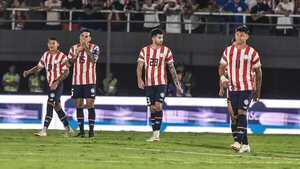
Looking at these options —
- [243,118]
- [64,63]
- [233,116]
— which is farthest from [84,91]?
[243,118]

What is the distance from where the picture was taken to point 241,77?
17.6 m

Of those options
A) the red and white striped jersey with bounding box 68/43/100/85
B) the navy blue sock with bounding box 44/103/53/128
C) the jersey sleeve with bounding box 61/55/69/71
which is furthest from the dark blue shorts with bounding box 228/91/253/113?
the navy blue sock with bounding box 44/103/53/128

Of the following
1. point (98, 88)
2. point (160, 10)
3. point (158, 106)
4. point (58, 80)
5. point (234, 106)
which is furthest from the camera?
point (98, 88)

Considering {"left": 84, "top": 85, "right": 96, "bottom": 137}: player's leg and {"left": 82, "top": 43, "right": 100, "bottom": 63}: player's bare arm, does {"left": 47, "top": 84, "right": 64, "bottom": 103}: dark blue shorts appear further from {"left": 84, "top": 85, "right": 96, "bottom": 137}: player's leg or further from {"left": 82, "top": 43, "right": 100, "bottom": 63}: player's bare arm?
{"left": 82, "top": 43, "right": 100, "bottom": 63}: player's bare arm

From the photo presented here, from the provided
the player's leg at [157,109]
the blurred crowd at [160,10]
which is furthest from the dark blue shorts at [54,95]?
the blurred crowd at [160,10]

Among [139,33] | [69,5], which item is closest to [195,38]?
[139,33]

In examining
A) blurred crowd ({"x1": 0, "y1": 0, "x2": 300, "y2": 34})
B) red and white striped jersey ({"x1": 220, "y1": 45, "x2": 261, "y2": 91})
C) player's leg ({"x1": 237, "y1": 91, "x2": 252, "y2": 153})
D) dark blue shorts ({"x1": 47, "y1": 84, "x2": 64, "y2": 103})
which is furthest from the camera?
blurred crowd ({"x1": 0, "y1": 0, "x2": 300, "y2": 34})

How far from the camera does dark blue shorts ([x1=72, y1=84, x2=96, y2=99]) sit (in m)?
21.7

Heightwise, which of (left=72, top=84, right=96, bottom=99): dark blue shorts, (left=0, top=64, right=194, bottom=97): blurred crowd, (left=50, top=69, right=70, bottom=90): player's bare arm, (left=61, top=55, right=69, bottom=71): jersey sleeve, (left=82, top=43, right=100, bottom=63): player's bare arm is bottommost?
(left=0, top=64, right=194, bottom=97): blurred crowd

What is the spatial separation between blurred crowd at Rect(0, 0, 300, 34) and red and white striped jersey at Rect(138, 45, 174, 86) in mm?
9503

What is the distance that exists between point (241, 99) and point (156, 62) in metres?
3.72

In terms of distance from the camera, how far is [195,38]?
103 ft

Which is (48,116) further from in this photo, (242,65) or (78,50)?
(242,65)

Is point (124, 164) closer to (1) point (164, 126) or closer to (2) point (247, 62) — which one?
(2) point (247, 62)
